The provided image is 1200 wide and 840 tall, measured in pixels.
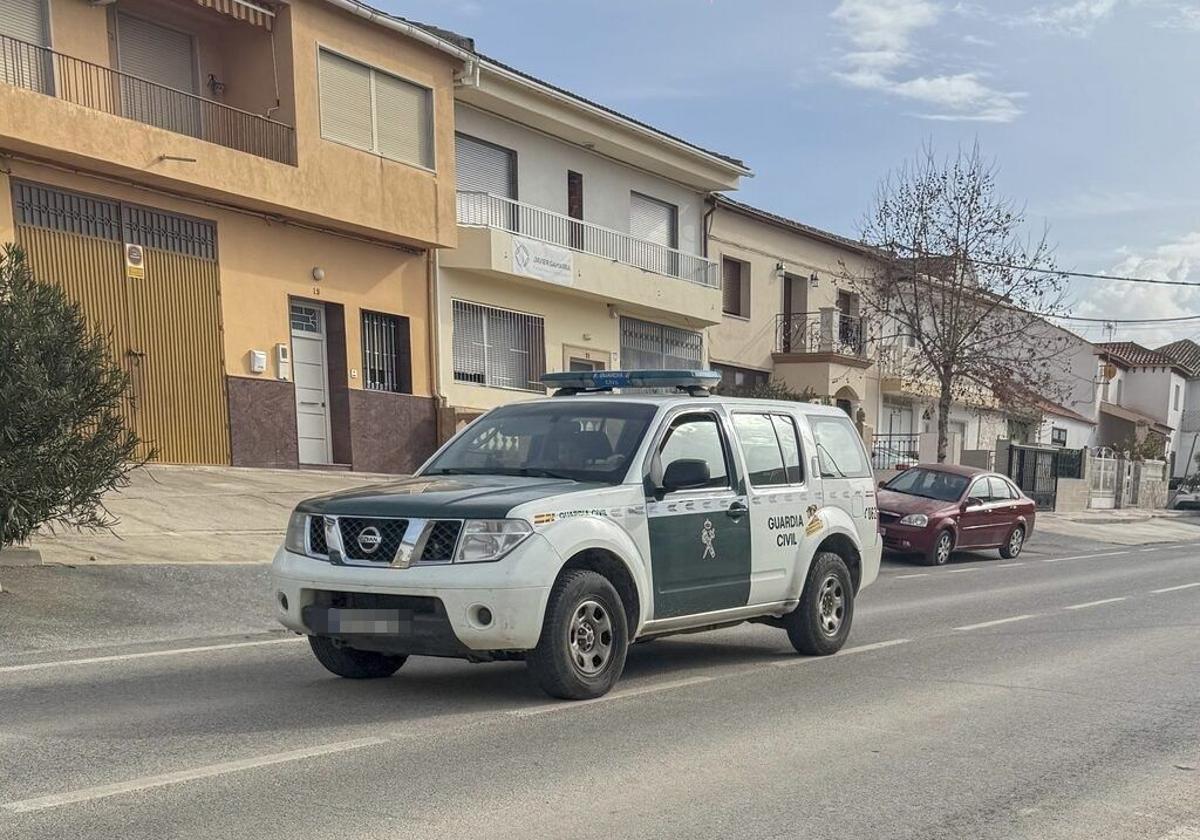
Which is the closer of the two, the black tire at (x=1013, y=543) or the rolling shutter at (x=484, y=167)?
the black tire at (x=1013, y=543)

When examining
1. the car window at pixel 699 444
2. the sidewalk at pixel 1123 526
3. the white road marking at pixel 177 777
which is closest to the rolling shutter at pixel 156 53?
the car window at pixel 699 444

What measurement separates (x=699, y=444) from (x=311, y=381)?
12351 millimetres

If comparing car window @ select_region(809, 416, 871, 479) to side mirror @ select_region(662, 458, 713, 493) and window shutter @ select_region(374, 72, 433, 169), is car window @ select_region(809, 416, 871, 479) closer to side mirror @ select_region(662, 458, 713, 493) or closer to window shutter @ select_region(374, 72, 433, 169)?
side mirror @ select_region(662, 458, 713, 493)

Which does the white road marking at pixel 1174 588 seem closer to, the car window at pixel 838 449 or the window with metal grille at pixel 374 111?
the car window at pixel 838 449

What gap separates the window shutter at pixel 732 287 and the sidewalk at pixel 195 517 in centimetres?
1507

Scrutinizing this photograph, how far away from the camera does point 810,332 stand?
31078 millimetres

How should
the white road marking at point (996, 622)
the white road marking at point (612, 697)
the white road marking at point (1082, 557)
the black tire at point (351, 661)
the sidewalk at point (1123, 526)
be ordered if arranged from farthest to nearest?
the sidewalk at point (1123, 526)
the white road marking at point (1082, 557)
the white road marking at point (996, 622)
the black tire at point (351, 661)
the white road marking at point (612, 697)

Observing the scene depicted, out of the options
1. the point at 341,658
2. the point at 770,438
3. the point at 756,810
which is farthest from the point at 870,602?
the point at 756,810

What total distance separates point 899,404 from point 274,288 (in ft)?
81.7

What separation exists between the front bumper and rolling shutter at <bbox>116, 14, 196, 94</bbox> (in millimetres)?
12654

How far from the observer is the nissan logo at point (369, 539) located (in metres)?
5.84

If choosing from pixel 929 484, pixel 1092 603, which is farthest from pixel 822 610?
pixel 929 484

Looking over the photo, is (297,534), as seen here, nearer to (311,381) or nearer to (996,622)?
(996,622)

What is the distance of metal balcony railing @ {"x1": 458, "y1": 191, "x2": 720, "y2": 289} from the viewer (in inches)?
826
